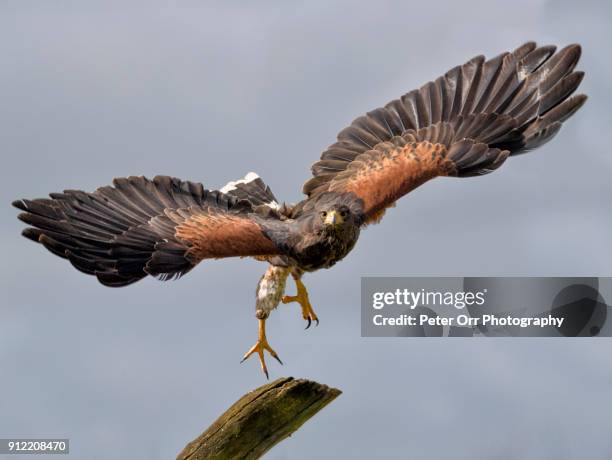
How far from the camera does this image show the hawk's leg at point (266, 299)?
17000 millimetres

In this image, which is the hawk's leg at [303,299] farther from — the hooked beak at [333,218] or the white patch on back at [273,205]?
the hooked beak at [333,218]

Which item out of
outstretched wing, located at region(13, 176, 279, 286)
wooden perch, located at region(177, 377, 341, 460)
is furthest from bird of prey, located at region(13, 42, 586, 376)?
wooden perch, located at region(177, 377, 341, 460)

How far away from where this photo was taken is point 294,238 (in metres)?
16.2

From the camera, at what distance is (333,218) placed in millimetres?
15953

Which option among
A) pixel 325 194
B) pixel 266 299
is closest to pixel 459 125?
pixel 325 194

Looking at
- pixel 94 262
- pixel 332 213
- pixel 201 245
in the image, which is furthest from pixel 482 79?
pixel 94 262

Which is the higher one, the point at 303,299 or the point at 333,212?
the point at 333,212

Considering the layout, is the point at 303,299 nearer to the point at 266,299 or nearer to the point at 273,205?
the point at 266,299

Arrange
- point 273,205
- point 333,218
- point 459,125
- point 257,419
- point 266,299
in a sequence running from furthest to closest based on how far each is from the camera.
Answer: point 459,125 < point 273,205 < point 266,299 < point 333,218 < point 257,419

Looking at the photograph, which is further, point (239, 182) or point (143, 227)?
point (239, 182)

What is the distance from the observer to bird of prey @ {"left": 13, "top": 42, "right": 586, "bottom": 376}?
16266mm

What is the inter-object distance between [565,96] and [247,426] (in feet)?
21.8

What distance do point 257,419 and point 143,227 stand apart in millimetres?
2946

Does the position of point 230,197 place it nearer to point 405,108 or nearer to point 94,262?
point 94,262
